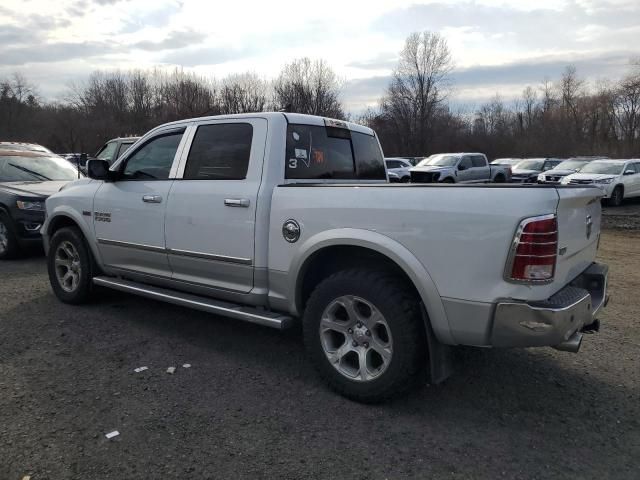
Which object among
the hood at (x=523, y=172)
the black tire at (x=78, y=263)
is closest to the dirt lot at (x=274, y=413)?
the black tire at (x=78, y=263)

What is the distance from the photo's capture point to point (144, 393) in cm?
346

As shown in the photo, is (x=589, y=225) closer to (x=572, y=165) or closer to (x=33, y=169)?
(x=33, y=169)

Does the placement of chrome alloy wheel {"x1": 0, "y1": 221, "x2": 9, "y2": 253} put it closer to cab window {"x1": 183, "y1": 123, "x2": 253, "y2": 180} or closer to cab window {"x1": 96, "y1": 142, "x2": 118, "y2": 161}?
cab window {"x1": 96, "y1": 142, "x2": 118, "y2": 161}

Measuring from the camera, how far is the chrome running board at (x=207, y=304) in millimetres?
3605

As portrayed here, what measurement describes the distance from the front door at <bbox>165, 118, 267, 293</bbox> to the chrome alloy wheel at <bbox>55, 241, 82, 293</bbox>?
66.0 inches

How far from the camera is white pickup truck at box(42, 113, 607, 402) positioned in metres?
2.72

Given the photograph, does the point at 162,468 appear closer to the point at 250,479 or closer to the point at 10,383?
the point at 250,479

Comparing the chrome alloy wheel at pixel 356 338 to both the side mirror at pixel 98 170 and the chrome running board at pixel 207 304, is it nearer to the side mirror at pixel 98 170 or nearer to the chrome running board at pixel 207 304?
the chrome running board at pixel 207 304

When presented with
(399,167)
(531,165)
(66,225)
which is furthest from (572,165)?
(66,225)

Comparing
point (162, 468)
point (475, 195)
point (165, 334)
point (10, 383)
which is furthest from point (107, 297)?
point (475, 195)

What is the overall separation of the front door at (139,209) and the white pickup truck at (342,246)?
17 millimetres

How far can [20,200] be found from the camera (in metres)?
7.97

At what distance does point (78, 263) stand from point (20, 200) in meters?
3.53

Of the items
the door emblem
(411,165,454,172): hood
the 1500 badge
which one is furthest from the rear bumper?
(411,165,454,172): hood
